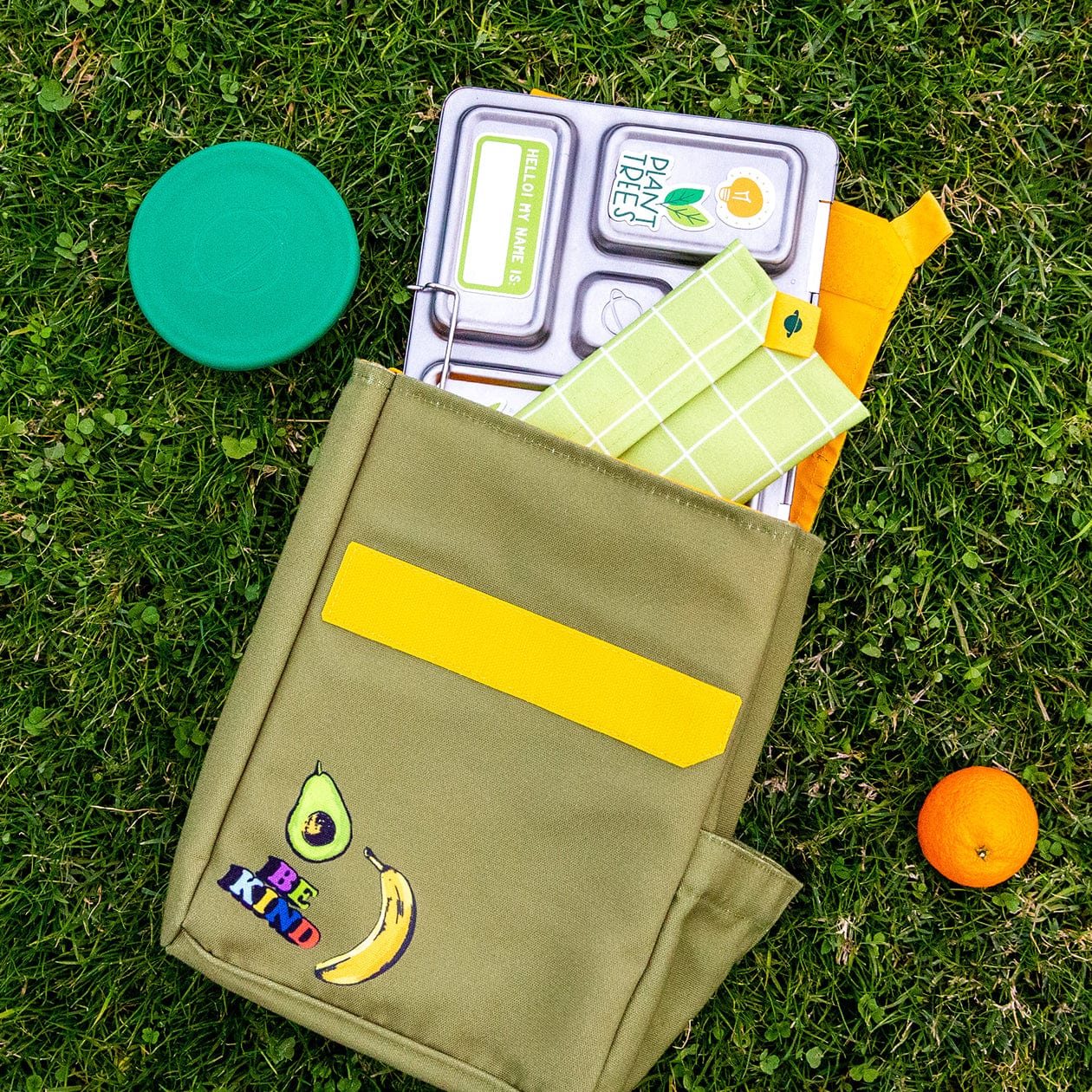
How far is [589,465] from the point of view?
1363mm

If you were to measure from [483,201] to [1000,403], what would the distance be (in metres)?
1.05

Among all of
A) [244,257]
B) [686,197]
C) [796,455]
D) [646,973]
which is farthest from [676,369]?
[646,973]

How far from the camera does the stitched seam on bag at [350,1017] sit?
4.49 ft

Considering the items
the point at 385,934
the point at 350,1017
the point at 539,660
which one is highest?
the point at 539,660

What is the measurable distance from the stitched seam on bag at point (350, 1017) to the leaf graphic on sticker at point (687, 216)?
1.38 m

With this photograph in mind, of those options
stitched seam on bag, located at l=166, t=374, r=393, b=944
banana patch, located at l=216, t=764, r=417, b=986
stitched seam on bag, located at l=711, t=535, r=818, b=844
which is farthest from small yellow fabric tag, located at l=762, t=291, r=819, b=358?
banana patch, located at l=216, t=764, r=417, b=986

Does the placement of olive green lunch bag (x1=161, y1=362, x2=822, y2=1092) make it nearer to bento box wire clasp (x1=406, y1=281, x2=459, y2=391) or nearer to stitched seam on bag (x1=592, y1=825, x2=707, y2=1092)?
stitched seam on bag (x1=592, y1=825, x2=707, y2=1092)

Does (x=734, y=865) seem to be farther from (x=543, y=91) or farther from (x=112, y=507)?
(x=543, y=91)

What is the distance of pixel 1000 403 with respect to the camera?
1.79 meters

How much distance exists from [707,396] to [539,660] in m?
0.51

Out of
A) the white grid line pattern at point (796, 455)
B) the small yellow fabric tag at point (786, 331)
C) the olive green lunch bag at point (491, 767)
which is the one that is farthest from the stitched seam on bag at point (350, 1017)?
the small yellow fabric tag at point (786, 331)

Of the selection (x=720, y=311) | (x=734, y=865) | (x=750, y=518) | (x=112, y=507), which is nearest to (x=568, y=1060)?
A: (x=734, y=865)

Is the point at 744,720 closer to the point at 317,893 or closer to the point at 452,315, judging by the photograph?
the point at 317,893

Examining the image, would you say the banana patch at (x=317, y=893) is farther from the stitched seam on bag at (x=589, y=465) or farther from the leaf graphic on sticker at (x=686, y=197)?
the leaf graphic on sticker at (x=686, y=197)
